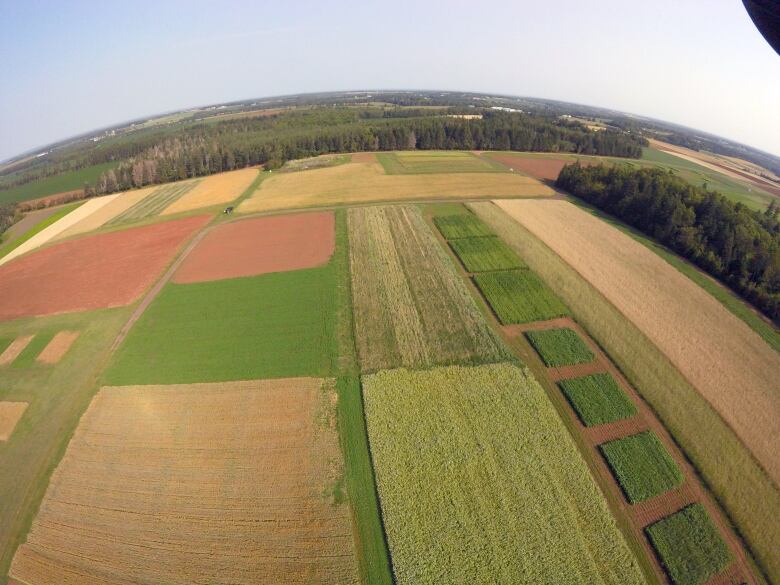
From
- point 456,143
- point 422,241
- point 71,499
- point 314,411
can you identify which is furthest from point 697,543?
point 456,143

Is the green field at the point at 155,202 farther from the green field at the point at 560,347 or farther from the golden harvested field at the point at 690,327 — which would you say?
the green field at the point at 560,347

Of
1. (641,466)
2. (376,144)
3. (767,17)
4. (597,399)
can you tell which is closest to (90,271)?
(597,399)

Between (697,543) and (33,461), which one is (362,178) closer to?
(33,461)

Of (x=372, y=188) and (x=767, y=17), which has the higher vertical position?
(x=767, y=17)

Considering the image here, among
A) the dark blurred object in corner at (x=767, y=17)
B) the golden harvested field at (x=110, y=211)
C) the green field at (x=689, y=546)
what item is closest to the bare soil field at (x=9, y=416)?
the green field at (x=689, y=546)

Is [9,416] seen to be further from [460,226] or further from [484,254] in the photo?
[460,226]

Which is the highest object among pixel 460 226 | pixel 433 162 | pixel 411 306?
pixel 433 162

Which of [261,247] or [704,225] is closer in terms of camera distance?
[704,225]
